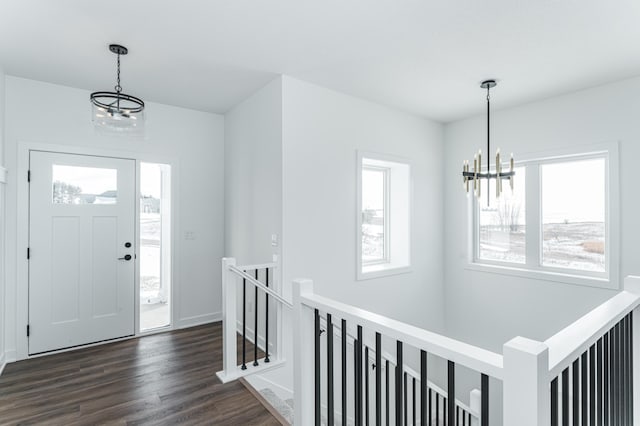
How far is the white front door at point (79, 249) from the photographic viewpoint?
321 cm

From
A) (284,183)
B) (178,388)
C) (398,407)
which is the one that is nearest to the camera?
(398,407)

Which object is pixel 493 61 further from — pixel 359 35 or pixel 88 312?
pixel 88 312

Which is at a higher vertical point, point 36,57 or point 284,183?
point 36,57

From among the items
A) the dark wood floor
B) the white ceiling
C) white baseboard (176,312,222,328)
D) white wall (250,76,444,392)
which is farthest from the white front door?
white wall (250,76,444,392)

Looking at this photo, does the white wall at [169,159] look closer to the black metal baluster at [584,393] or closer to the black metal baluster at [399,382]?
the black metal baluster at [399,382]

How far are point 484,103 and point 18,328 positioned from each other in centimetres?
528

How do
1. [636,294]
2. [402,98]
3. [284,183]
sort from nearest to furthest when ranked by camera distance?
[636,294], [284,183], [402,98]

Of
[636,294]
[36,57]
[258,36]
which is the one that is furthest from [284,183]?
[636,294]

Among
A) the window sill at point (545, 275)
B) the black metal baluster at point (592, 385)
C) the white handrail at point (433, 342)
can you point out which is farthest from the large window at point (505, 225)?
the white handrail at point (433, 342)

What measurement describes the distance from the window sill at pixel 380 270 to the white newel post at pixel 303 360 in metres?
2.08

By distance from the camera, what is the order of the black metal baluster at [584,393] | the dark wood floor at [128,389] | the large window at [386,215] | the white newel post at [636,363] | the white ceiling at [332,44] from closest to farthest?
the black metal baluster at [584,393]
the white newel post at [636,363]
the white ceiling at [332,44]
the dark wood floor at [128,389]
the large window at [386,215]

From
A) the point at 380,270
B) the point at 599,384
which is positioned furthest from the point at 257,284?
the point at 599,384

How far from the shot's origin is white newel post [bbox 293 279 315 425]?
1.55 meters

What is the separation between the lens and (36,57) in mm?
2725
